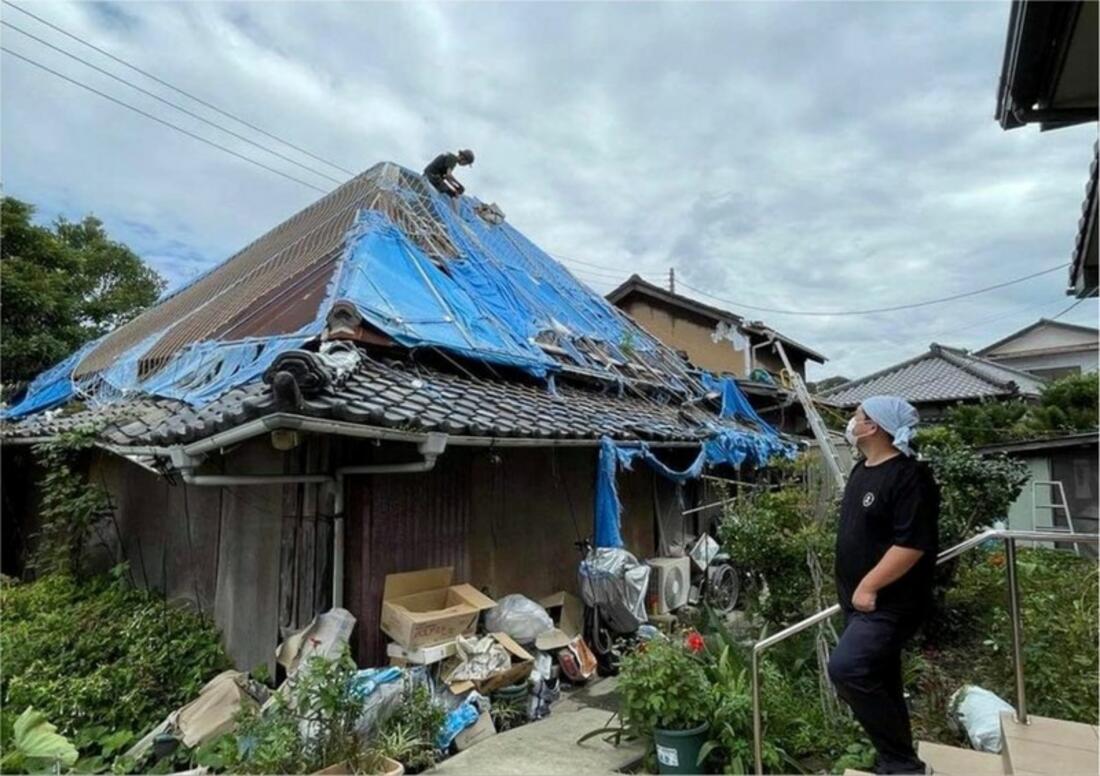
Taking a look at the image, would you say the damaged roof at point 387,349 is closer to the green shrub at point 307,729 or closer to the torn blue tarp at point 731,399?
the torn blue tarp at point 731,399

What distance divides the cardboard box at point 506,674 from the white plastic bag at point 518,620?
5.8 inches

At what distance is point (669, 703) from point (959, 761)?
1664 mm

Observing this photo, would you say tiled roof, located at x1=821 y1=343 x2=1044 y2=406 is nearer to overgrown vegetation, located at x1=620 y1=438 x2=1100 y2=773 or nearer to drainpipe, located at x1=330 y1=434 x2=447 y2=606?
overgrown vegetation, located at x1=620 y1=438 x2=1100 y2=773

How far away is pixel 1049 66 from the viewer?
2.58m

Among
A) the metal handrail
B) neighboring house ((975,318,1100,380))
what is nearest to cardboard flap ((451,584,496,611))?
the metal handrail

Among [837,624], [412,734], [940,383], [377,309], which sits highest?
[940,383]

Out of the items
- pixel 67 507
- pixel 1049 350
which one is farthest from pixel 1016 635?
pixel 1049 350

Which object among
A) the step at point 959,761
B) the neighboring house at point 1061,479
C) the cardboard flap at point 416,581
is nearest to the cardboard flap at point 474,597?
the cardboard flap at point 416,581

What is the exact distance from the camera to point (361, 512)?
5.56 metres

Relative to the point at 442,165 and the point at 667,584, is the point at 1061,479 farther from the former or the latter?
the point at 442,165

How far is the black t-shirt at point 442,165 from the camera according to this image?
450 inches

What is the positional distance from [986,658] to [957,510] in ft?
5.34

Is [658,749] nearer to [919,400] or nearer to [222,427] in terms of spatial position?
[222,427]

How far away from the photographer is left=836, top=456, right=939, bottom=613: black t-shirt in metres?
3.23
